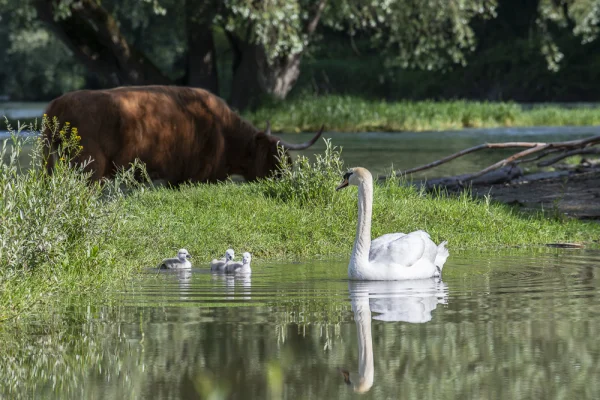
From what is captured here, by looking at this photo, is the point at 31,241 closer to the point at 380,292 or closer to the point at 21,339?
the point at 21,339

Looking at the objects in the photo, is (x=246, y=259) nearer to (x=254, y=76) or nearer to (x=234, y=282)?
(x=234, y=282)

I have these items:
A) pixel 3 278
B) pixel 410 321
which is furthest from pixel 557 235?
pixel 3 278

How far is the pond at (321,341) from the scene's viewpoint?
5.81m

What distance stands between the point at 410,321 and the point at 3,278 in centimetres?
259

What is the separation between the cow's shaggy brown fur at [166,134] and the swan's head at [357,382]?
8.51 m

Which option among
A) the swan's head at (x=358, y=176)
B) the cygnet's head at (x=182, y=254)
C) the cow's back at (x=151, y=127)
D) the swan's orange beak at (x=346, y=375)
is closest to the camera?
the swan's orange beak at (x=346, y=375)

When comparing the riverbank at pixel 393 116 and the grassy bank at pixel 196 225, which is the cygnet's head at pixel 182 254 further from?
the riverbank at pixel 393 116

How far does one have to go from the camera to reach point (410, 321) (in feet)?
24.6

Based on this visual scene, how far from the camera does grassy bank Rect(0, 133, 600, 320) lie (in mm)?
8750

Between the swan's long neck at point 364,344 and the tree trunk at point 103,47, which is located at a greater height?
the tree trunk at point 103,47

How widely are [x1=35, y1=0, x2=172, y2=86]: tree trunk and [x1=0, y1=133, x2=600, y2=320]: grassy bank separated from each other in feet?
58.4

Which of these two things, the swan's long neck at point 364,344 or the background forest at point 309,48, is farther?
the background forest at point 309,48

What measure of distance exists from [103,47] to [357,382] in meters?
28.7

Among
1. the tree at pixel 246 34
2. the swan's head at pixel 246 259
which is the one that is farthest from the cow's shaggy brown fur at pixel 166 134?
the tree at pixel 246 34
